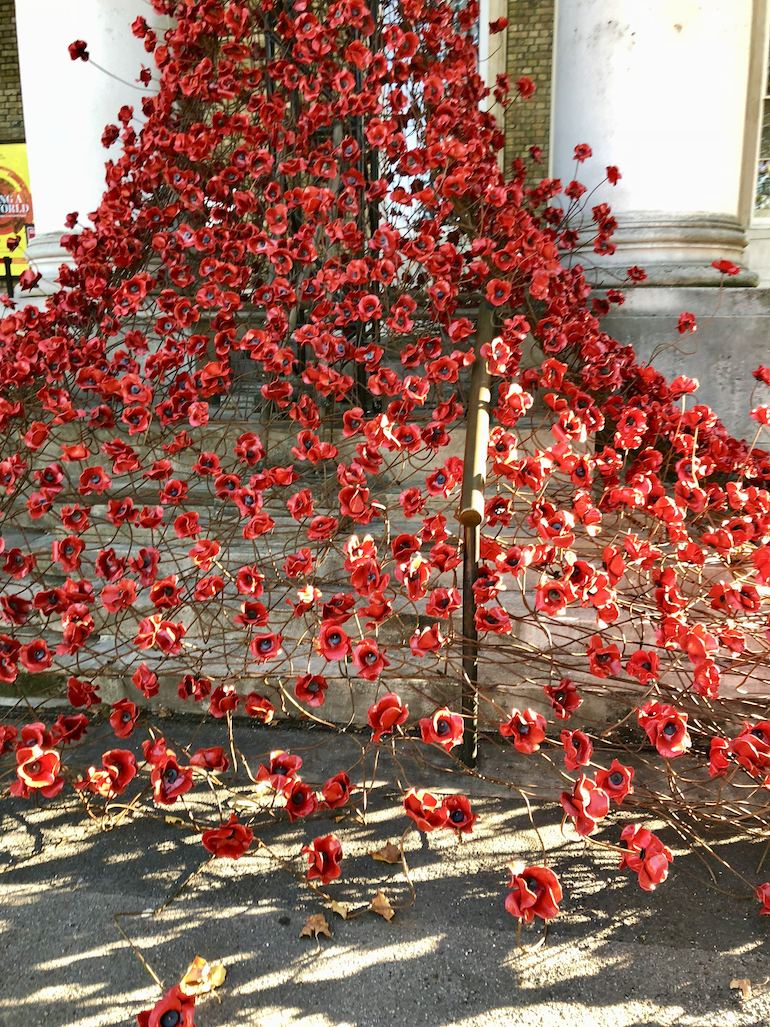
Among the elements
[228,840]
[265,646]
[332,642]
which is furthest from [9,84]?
[228,840]

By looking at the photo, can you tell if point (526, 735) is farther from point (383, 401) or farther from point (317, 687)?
point (383, 401)

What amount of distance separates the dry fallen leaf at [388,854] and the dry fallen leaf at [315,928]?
0.25 meters

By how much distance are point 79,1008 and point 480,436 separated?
66.7 inches

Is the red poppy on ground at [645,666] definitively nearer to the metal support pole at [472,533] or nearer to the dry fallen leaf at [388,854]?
the metal support pole at [472,533]

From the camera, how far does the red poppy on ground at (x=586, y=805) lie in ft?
5.40

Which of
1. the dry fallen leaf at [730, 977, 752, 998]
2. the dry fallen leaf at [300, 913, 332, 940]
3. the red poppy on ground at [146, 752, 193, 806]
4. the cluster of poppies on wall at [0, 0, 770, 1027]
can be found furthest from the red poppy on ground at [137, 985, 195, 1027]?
the dry fallen leaf at [730, 977, 752, 998]

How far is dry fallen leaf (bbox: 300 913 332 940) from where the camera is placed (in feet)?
5.59

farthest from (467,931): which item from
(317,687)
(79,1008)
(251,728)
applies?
(251,728)

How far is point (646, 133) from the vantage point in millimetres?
3494

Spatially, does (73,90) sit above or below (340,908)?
above

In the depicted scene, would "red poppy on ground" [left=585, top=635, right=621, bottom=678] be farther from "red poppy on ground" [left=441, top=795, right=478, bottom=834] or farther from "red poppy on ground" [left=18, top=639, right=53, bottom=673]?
"red poppy on ground" [left=18, top=639, right=53, bottom=673]

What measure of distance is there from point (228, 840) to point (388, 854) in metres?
0.43

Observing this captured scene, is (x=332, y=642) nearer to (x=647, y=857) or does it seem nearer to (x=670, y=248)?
(x=647, y=857)

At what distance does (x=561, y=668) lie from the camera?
7.84 feet
